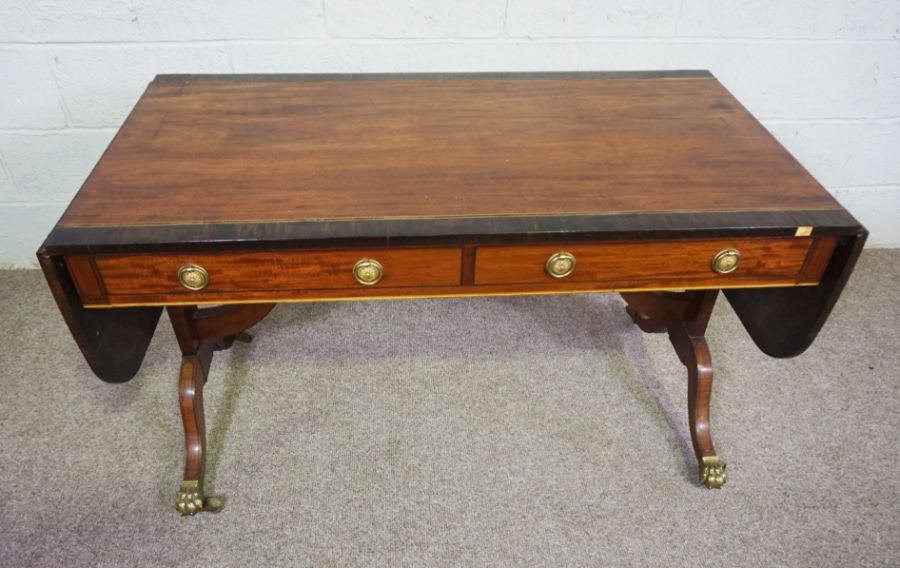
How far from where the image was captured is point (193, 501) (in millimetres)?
1444

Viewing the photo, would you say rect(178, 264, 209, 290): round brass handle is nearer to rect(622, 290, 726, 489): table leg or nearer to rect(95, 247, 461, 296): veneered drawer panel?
rect(95, 247, 461, 296): veneered drawer panel

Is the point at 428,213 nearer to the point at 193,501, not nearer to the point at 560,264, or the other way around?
the point at 560,264

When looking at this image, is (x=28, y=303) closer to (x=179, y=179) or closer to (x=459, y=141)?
(x=179, y=179)

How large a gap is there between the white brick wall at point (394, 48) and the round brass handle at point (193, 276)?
0.90 metres

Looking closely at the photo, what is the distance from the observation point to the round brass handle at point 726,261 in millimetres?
1127

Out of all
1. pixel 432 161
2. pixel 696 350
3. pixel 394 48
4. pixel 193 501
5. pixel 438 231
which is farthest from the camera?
pixel 394 48

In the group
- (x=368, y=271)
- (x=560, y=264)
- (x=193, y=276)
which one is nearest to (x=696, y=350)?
(x=560, y=264)

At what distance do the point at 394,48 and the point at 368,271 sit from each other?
36.2 inches

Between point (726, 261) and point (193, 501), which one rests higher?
point (726, 261)

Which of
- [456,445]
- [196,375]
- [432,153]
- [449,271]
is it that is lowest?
[456,445]

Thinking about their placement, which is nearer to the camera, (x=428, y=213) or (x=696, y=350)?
(x=428, y=213)

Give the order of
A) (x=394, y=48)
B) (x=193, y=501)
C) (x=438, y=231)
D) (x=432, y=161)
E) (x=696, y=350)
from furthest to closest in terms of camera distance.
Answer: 1. (x=394, y=48)
2. (x=696, y=350)
3. (x=193, y=501)
4. (x=432, y=161)
5. (x=438, y=231)

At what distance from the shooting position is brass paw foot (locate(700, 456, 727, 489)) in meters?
1.53

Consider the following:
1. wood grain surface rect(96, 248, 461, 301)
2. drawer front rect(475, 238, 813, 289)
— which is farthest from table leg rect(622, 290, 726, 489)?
wood grain surface rect(96, 248, 461, 301)
